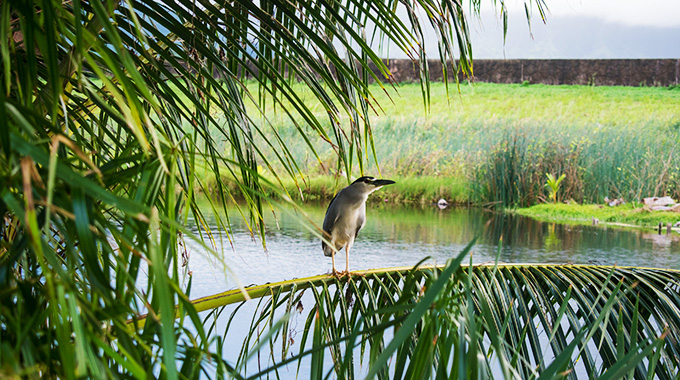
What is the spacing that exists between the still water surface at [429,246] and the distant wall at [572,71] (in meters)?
4.19

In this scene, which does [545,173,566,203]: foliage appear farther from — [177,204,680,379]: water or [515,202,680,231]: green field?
[177,204,680,379]: water

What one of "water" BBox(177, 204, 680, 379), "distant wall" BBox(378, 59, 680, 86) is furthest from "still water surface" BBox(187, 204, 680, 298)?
"distant wall" BBox(378, 59, 680, 86)

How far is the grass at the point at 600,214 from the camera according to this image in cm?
339

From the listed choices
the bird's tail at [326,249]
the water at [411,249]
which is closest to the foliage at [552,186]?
the water at [411,249]

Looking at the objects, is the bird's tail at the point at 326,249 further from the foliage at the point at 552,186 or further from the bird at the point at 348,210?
the foliage at the point at 552,186

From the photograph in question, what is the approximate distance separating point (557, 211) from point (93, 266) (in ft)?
12.0

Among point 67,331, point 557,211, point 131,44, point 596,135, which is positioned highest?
point 131,44

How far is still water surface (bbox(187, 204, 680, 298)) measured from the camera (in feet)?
7.77

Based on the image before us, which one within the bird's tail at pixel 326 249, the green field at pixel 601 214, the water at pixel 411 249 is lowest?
the green field at pixel 601 214

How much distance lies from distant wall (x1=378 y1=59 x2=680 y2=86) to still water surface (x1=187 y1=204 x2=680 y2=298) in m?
4.19

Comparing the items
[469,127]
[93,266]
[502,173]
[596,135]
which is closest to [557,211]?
[502,173]

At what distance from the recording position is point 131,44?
52 cm

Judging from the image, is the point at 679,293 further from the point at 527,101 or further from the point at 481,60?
the point at 481,60

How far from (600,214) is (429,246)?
4.66 feet
